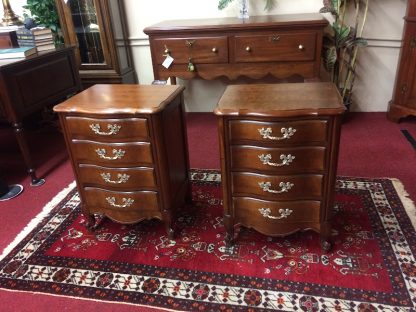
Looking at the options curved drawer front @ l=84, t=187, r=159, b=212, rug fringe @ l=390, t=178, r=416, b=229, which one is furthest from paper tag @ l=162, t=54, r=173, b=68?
rug fringe @ l=390, t=178, r=416, b=229

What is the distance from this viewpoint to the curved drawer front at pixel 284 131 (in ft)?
4.18

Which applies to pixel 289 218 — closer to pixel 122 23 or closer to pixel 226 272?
pixel 226 272

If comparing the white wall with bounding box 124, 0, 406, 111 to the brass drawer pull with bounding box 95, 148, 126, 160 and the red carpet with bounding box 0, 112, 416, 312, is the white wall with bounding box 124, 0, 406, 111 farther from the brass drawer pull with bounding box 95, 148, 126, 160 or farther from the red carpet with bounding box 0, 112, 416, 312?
the brass drawer pull with bounding box 95, 148, 126, 160

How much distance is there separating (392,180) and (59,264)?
5.88 ft

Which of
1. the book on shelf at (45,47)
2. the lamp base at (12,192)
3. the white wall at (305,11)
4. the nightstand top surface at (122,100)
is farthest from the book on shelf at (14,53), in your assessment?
the white wall at (305,11)

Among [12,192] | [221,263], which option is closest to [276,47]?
[221,263]

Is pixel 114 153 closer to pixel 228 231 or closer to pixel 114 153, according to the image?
pixel 114 153

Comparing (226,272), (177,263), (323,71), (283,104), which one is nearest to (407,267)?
(226,272)

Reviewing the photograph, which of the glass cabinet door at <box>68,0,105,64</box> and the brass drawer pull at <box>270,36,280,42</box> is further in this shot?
the glass cabinet door at <box>68,0,105,64</box>

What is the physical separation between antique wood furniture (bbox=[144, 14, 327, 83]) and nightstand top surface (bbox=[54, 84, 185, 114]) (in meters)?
0.96

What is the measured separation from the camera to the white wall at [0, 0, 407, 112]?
2729 mm

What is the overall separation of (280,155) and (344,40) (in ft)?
5.32

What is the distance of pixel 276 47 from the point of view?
2445 mm

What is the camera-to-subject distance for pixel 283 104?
1.31 meters
